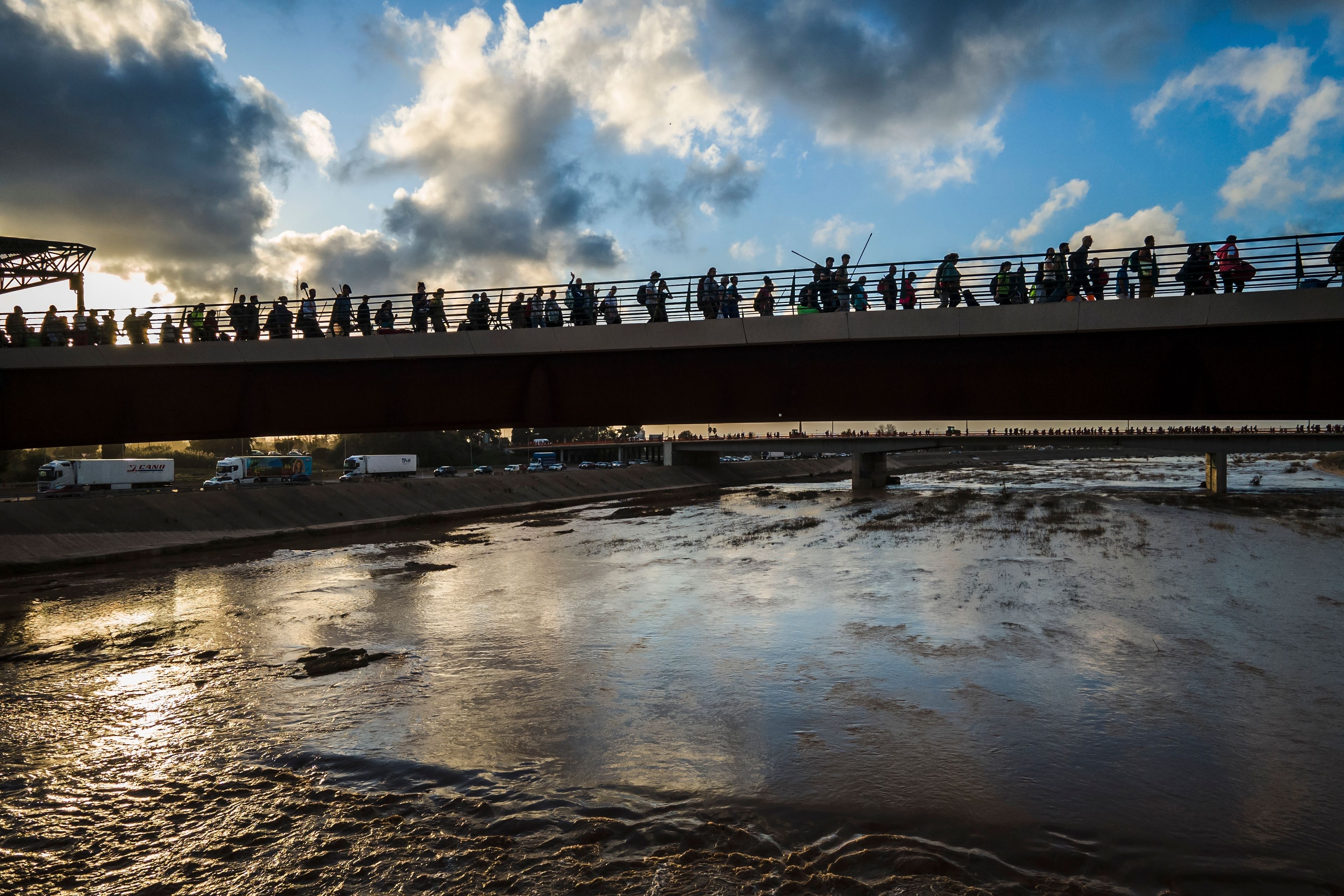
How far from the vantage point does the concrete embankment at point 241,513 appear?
39.2 m

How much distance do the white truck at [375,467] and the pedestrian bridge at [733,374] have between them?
217 ft

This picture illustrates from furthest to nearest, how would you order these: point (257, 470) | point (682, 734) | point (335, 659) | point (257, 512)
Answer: point (257, 470) < point (257, 512) < point (335, 659) < point (682, 734)

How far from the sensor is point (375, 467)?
8825cm

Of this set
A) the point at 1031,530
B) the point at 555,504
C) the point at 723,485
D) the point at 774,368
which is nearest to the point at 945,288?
the point at 774,368

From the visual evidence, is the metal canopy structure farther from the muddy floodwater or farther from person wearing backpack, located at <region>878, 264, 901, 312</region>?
person wearing backpack, located at <region>878, 264, 901, 312</region>

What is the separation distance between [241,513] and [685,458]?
74428 millimetres

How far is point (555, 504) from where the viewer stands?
77.9 m

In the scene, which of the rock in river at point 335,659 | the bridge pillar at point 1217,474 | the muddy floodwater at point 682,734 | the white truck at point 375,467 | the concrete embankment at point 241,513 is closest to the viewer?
the muddy floodwater at point 682,734

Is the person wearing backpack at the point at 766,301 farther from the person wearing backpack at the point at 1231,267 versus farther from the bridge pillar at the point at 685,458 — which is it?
the bridge pillar at the point at 685,458

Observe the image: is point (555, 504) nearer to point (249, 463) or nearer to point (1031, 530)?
point (249, 463)

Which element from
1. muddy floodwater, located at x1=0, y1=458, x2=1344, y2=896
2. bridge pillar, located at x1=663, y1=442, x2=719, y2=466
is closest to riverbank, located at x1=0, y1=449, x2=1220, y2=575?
muddy floodwater, located at x1=0, y1=458, x2=1344, y2=896

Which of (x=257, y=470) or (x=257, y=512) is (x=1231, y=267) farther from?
(x=257, y=470)

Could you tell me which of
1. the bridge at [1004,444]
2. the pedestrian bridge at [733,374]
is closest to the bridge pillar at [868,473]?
the bridge at [1004,444]

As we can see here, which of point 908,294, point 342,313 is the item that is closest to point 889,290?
point 908,294
